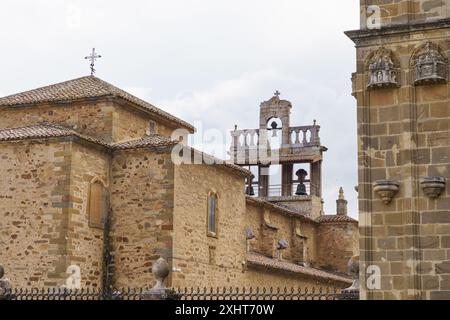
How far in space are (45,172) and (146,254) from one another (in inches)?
124

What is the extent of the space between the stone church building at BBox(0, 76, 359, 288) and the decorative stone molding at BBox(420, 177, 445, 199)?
10680 millimetres

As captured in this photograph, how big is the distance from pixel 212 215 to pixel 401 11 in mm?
12803

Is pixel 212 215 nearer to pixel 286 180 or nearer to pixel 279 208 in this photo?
pixel 279 208

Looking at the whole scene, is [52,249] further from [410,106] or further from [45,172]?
[410,106]

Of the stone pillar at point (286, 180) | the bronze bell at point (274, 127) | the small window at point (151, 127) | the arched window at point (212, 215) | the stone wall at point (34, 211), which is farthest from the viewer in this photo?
the bronze bell at point (274, 127)

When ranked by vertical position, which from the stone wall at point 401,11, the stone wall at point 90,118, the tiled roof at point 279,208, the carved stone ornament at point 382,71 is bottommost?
the carved stone ornament at point 382,71

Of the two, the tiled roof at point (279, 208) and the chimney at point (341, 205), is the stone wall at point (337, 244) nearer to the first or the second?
the tiled roof at point (279, 208)

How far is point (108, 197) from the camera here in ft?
68.9

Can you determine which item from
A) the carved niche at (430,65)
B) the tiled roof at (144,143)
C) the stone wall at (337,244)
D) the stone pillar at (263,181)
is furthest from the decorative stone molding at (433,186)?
the stone pillar at (263,181)

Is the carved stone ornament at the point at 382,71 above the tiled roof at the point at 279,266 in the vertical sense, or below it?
above

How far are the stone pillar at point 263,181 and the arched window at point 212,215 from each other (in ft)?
43.8

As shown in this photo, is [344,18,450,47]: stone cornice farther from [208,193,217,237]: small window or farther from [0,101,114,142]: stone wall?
[208,193,217,237]: small window

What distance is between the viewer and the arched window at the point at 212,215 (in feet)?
74.1

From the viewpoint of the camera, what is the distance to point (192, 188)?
21578mm
